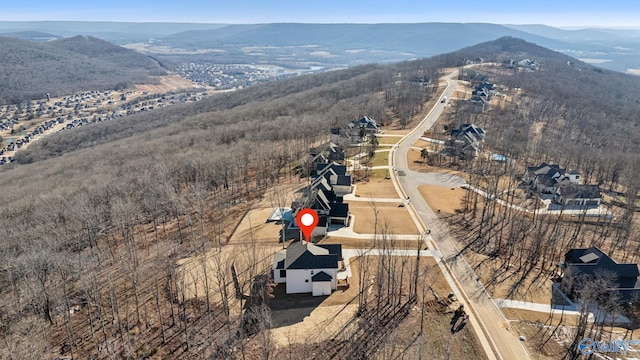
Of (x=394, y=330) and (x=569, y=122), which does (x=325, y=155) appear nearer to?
(x=394, y=330)

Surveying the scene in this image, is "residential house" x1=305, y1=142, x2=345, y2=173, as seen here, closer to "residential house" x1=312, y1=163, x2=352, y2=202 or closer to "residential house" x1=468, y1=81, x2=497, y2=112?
"residential house" x1=312, y1=163, x2=352, y2=202

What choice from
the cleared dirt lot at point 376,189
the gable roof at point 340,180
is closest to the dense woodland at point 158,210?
the gable roof at point 340,180

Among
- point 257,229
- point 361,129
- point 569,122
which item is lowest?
point 257,229

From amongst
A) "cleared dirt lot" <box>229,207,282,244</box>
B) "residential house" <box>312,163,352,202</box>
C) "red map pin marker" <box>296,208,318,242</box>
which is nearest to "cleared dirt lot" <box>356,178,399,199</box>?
"residential house" <box>312,163,352,202</box>

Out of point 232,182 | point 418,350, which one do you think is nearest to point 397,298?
point 418,350

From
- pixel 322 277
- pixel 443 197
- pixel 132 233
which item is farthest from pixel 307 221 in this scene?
pixel 443 197

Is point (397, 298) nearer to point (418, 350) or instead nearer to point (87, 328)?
point (418, 350)

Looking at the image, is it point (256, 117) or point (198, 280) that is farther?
point (256, 117)
